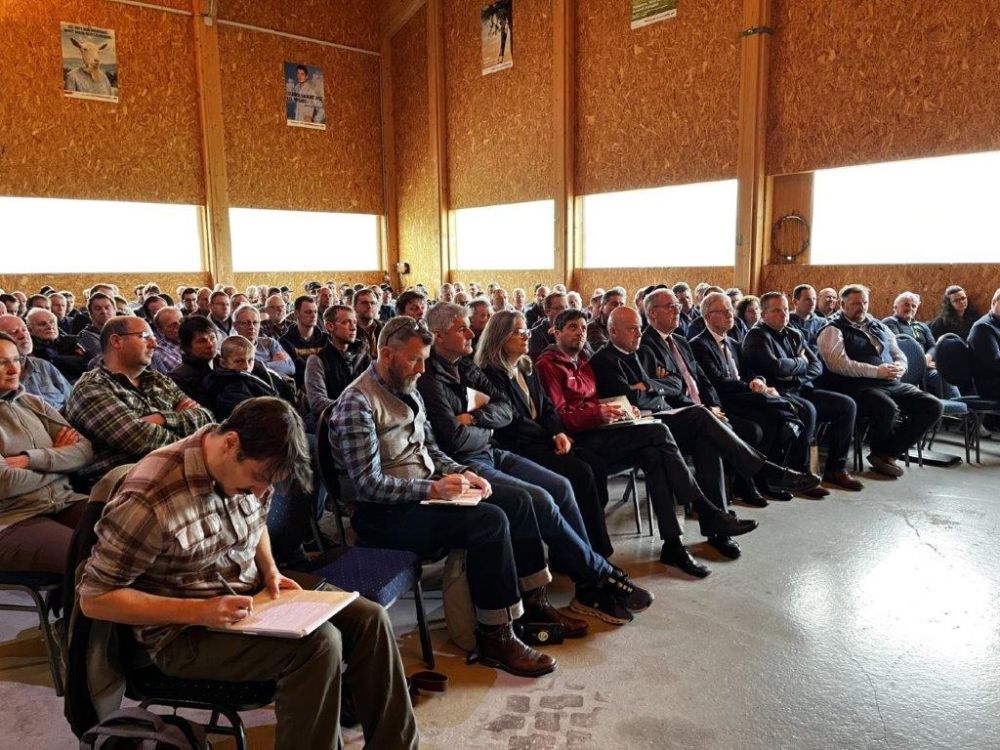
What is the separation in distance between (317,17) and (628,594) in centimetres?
1433

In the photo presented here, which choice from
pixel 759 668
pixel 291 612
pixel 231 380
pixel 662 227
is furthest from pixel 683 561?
pixel 662 227

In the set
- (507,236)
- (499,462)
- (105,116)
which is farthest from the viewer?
(507,236)

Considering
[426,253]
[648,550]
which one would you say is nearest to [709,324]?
[648,550]

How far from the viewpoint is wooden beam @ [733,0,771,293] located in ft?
29.8

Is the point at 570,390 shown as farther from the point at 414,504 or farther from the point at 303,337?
the point at 303,337

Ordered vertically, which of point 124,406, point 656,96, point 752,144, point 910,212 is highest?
point 656,96

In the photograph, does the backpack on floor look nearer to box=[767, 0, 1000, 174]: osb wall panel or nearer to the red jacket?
Result: the red jacket

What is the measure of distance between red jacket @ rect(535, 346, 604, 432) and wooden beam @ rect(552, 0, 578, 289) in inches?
328

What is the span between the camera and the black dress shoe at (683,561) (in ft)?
11.4

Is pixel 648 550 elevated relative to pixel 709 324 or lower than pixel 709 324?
lower

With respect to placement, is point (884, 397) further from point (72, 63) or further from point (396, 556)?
point (72, 63)

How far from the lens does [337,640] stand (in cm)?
180

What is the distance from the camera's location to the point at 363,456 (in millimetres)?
2629

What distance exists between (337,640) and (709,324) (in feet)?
12.4
